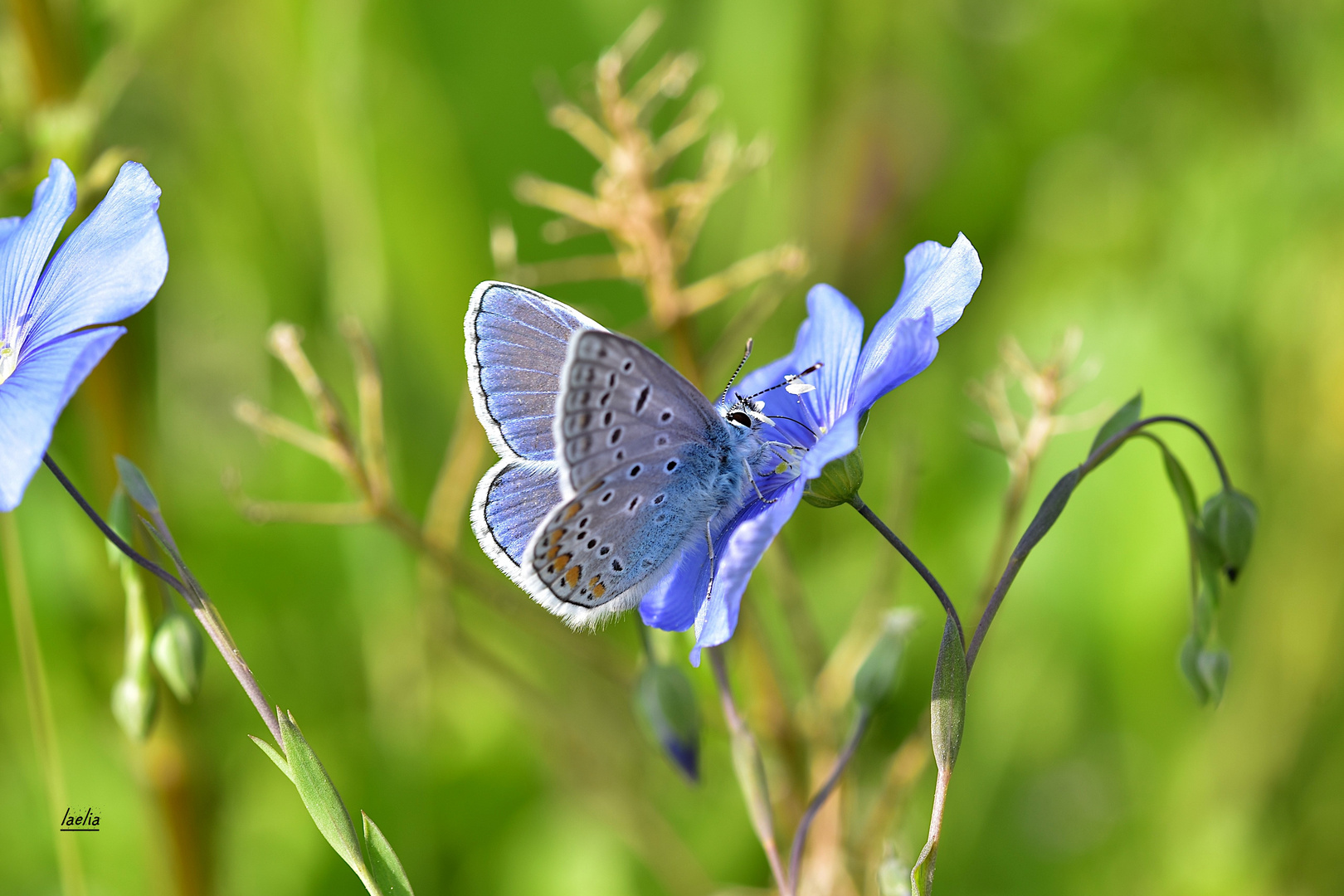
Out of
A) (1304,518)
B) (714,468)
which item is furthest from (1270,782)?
(714,468)

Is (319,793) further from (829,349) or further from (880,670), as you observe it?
(829,349)

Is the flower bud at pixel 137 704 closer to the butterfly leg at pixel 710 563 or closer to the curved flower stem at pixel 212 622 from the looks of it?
the curved flower stem at pixel 212 622

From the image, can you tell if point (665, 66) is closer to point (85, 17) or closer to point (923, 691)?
point (85, 17)

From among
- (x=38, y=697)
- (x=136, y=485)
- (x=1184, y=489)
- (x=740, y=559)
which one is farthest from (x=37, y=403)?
(x=1184, y=489)

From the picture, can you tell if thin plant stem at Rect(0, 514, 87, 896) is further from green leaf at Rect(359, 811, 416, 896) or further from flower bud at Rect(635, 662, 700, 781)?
flower bud at Rect(635, 662, 700, 781)

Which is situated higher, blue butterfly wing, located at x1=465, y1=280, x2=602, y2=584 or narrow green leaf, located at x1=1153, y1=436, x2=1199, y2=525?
blue butterfly wing, located at x1=465, y1=280, x2=602, y2=584

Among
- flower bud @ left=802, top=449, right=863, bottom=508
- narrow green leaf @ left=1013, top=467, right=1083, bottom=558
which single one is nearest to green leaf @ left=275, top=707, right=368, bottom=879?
flower bud @ left=802, top=449, right=863, bottom=508
